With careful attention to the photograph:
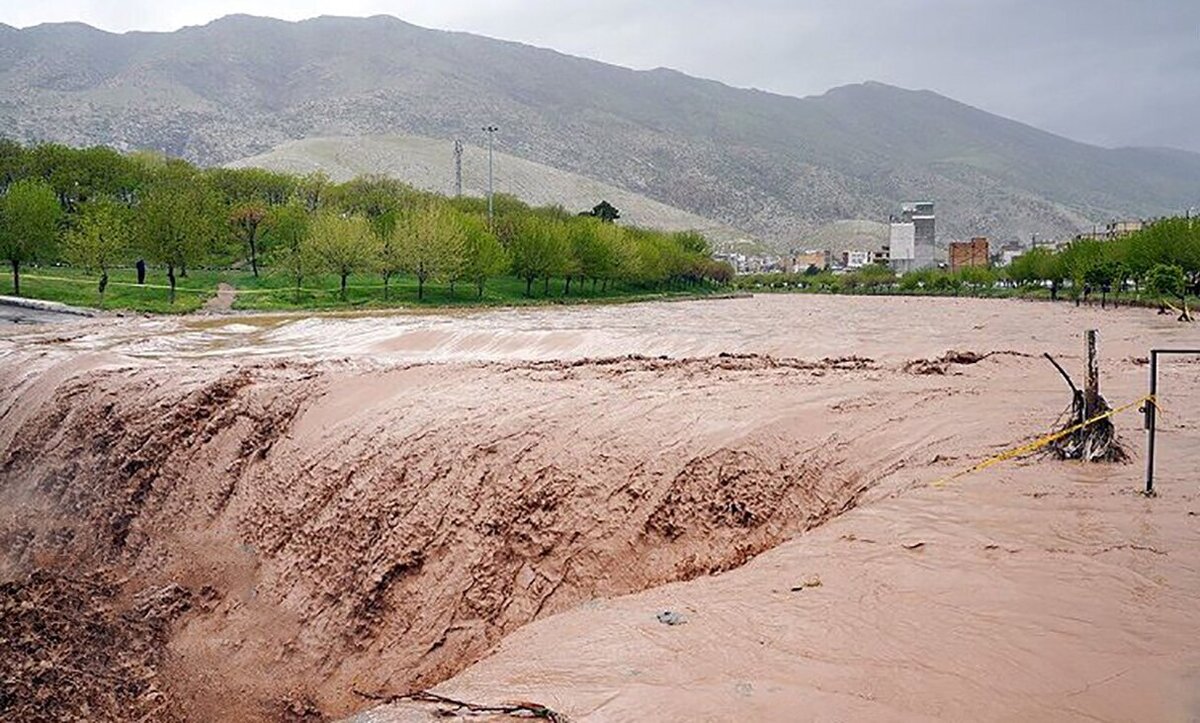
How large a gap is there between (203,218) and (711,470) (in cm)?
5481

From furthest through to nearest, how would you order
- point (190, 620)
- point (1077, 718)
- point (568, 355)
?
point (568, 355), point (190, 620), point (1077, 718)

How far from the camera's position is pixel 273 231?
2874 inches

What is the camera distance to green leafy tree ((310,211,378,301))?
5722 centimetres

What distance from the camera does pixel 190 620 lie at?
1088 centimetres

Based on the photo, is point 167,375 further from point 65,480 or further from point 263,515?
point 263,515

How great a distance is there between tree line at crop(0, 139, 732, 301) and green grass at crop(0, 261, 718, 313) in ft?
2.72

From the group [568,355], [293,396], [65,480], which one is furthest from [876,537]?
[568,355]

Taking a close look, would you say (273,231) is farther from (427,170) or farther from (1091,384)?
(427,170)

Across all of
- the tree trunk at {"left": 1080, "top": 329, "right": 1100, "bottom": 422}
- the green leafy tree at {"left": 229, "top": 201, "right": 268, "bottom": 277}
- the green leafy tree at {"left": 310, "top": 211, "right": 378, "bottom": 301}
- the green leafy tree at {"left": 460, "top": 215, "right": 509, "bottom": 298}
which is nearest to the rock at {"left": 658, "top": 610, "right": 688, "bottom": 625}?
the tree trunk at {"left": 1080, "top": 329, "right": 1100, "bottom": 422}

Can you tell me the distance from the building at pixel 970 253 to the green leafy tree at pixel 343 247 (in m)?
115

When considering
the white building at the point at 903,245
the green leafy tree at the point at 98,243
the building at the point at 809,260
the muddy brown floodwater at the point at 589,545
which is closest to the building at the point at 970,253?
the white building at the point at 903,245

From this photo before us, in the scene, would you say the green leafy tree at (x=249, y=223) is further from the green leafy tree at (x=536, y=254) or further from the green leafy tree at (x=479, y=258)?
the green leafy tree at (x=536, y=254)

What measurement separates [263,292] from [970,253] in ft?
433

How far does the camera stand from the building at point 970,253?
150 meters
